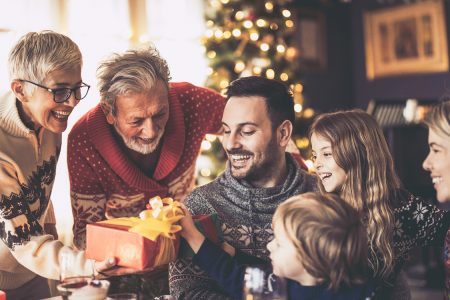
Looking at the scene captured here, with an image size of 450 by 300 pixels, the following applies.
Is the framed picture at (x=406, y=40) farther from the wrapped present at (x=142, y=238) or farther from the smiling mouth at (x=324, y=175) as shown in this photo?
the wrapped present at (x=142, y=238)

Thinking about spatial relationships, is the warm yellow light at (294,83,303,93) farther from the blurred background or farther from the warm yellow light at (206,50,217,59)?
the warm yellow light at (206,50,217,59)

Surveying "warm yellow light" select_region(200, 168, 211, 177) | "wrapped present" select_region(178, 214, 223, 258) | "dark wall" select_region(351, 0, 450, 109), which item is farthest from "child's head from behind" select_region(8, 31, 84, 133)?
"dark wall" select_region(351, 0, 450, 109)

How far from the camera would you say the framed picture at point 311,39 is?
25.7ft

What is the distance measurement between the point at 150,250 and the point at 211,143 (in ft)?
11.0

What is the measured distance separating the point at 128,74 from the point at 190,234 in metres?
0.84

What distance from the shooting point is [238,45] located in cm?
530

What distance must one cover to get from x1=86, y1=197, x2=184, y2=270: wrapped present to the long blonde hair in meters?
0.72

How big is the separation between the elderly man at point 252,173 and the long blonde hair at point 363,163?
0.54ft

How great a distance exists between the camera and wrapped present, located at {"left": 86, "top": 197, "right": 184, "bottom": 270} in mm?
1731

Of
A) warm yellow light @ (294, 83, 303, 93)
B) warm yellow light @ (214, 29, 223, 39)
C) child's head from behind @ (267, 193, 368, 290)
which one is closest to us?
child's head from behind @ (267, 193, 368, 290)

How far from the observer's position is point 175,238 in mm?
1811

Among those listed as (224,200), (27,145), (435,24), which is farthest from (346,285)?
(435,24)

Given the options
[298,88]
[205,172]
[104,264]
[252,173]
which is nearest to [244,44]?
[298,88]

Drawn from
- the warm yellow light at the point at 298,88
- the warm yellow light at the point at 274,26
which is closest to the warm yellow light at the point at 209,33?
the warm yellow light at the point at 274,26
